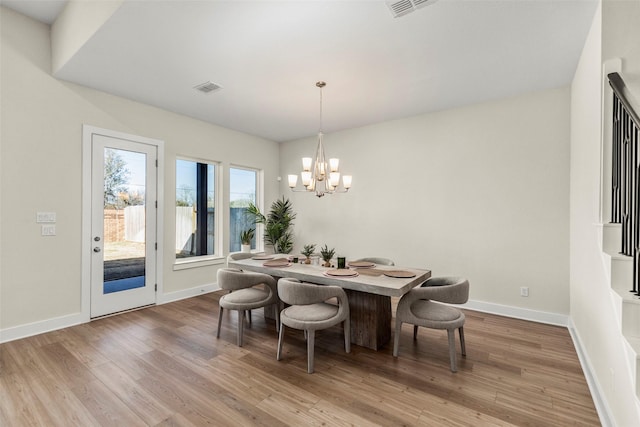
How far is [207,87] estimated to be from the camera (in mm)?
3701

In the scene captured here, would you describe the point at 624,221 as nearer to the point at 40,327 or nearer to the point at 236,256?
the point at 236,256

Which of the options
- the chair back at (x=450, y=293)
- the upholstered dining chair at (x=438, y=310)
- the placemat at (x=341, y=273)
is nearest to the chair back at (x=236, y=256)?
the placemat at (x=341, y=273)

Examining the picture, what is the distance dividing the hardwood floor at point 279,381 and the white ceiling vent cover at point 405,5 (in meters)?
2.92

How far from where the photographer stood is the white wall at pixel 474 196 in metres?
3.65

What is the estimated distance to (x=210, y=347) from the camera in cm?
299

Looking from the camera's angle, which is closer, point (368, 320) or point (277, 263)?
point (368, 320)

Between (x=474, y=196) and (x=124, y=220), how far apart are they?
4.89m

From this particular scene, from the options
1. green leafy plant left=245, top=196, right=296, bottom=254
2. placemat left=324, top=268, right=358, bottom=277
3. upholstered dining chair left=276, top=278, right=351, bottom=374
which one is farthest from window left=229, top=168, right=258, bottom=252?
upholstered dining chair left=276, top=278, right=351, bottom=374

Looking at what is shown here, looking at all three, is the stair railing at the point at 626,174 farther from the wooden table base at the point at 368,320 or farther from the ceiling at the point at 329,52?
the wooden table base at the point at 368,320

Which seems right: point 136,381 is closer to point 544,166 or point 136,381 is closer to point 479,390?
point 479,390

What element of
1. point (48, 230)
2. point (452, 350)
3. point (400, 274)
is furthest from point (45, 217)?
point (452, 350)

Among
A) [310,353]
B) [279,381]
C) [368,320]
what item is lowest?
[279,381]

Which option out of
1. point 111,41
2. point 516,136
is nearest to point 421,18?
point 516,136

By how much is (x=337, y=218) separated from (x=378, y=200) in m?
0.90
